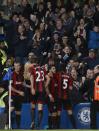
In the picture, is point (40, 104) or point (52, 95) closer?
point (40, 104)

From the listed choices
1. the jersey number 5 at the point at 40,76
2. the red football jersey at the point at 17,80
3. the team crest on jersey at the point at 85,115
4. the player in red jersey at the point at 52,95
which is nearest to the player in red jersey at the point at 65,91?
the player in red jersey at the point at 52,95

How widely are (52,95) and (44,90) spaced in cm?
26

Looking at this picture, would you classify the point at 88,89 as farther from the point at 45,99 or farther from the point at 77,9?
the point at 77,9

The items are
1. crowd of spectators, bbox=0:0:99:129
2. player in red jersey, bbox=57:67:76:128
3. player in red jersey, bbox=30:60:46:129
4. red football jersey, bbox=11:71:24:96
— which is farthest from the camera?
crowd of spectators, bbox=0:0:99:129

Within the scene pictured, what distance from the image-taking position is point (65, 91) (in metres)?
17.0

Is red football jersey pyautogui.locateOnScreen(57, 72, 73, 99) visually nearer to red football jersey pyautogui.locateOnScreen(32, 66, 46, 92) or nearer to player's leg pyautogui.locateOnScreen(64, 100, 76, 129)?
player's leg pyautogui.locateOnScreen(64, 100, 76, 129)

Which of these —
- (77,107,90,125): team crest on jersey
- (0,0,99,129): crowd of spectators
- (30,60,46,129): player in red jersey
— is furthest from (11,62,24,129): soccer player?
(77,107,90,125): team crest on jersey

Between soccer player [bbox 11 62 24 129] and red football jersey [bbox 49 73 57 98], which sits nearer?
red football jersey [bbox 49 73 57 98]

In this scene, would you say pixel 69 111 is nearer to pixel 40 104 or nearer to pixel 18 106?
pixel 40 104

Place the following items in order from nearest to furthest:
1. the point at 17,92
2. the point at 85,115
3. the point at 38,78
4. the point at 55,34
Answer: the point at 38,78, the point at 85,115, the point at 17,92, the point at 55,34

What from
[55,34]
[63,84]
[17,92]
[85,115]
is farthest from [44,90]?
[55,34]

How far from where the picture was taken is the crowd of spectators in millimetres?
18344

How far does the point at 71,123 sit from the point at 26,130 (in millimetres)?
1888

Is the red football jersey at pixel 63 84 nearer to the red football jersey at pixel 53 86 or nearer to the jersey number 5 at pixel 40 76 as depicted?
the red football jersey at pixel 53 86
